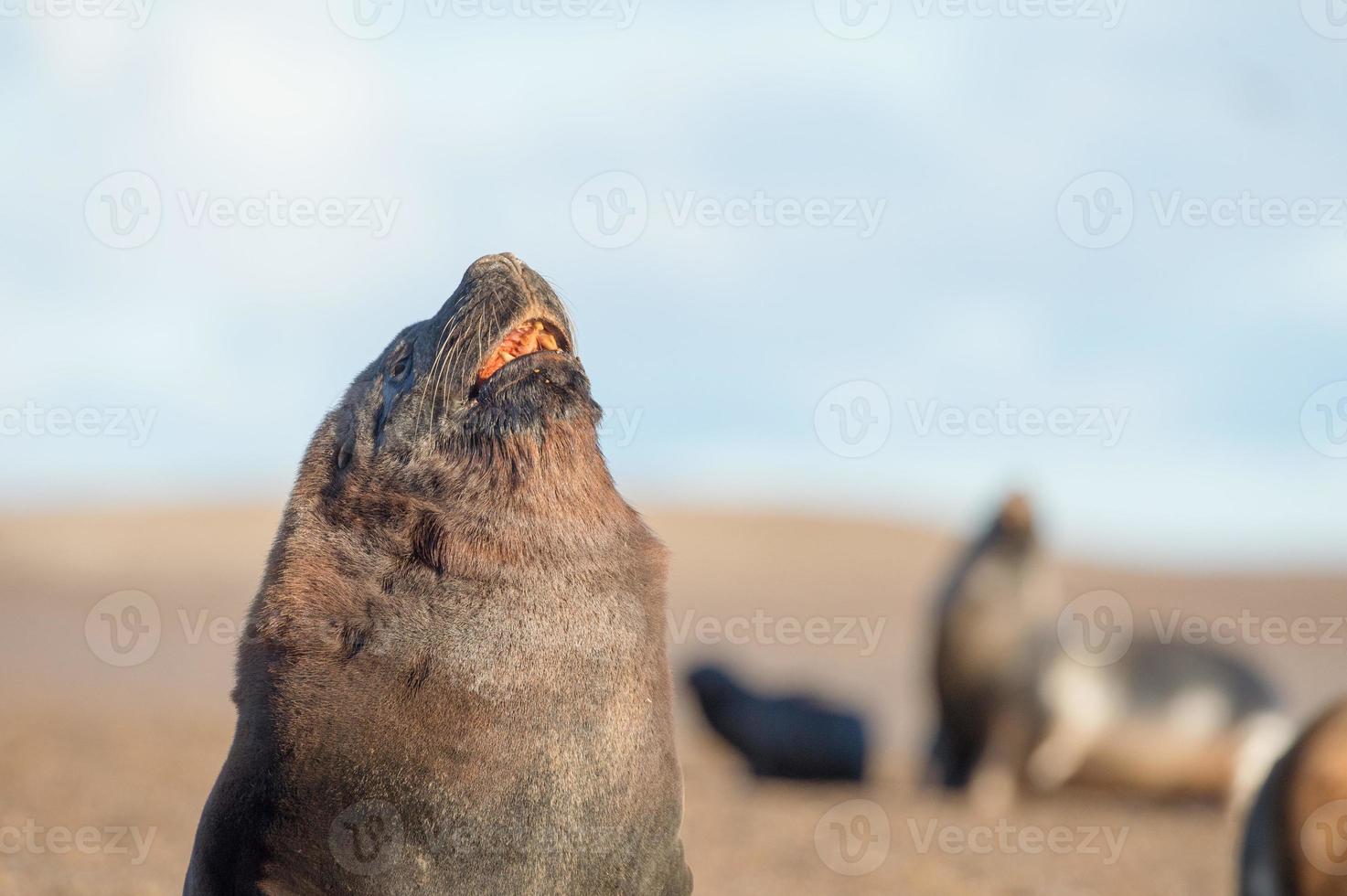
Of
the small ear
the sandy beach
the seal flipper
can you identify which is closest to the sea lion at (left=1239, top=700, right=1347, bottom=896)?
the seal flipper

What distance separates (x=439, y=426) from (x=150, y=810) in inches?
214

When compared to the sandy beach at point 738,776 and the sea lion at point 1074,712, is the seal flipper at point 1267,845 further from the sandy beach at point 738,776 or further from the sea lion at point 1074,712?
the sea lion at point 1074,712

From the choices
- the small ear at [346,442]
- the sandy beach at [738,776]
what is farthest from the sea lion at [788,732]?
the small ear at [346,442]

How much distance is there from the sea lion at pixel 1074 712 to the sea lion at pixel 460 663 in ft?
25.4

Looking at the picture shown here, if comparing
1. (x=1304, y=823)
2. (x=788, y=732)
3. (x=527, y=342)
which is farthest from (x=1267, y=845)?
(x=788, y=732)

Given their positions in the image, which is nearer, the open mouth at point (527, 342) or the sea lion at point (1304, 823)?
the open mouth at point (527, 342)

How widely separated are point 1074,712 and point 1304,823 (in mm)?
5982

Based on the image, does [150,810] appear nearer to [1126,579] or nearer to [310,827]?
[310,827]

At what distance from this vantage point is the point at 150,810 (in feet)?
27.2

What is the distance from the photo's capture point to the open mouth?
4145 millimetres

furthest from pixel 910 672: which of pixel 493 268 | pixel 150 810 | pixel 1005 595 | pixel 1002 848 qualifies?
pixel 493 268

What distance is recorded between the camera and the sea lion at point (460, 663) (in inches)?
132

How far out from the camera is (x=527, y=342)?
13.8ft

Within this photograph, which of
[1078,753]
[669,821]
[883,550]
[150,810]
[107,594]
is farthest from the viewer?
[883,550]
